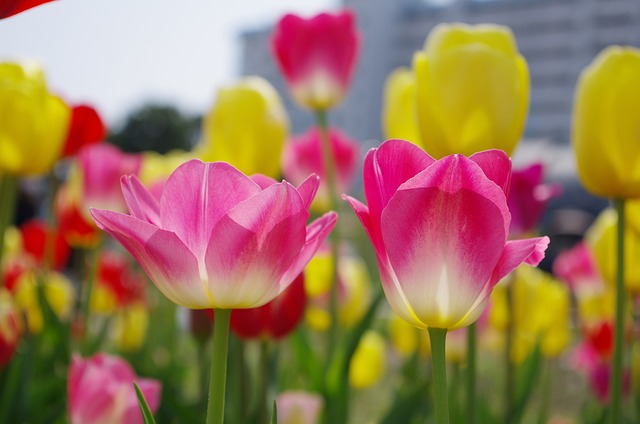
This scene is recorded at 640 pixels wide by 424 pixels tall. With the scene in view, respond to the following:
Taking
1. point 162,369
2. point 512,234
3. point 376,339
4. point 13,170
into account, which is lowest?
point 376,339

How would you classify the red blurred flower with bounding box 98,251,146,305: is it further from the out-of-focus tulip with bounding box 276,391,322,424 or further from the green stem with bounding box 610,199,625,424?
the green stem with bounding box 610,199,625,424

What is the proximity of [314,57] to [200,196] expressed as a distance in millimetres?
677

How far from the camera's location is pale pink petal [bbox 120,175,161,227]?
1.18ft

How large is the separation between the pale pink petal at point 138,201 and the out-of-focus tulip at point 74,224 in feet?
2.75

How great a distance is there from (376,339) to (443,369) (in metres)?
1.22

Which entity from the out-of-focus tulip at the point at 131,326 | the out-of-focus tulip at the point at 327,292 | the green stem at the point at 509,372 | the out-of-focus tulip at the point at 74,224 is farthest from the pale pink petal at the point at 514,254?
the out-of-focus tulip at the point at 131,326

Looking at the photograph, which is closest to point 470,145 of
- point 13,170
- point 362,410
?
point 13,170

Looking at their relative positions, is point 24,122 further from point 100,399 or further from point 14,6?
point 14,6

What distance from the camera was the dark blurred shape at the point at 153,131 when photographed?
27547 mm

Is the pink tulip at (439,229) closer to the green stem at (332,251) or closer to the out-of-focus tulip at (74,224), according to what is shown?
the green stem at (332,251)

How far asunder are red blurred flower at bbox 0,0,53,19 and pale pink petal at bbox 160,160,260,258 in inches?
4.1

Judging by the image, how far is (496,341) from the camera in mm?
1675

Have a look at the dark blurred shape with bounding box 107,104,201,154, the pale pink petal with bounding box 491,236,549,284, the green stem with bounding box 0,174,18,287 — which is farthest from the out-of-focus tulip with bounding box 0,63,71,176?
the dark blurred shape with bounding box 107,104,201,154

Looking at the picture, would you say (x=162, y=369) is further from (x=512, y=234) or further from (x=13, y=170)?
(x=512, y=234)
